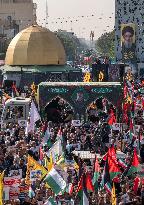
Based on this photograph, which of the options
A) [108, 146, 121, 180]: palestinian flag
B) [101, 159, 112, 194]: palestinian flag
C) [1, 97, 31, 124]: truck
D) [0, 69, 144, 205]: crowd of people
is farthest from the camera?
[1, 97, 31, 124]: truck

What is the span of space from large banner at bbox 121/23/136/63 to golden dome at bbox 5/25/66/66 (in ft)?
73.3

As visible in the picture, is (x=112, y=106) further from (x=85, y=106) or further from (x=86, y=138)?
(x=86, y=138)

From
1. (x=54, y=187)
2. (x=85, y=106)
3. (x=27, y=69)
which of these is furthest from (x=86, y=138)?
(x=27, y=69)

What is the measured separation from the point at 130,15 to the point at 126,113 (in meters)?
42.6

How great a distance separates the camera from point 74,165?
16.5 meters

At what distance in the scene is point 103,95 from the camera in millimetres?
28578

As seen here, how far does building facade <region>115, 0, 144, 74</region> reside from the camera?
216 ft

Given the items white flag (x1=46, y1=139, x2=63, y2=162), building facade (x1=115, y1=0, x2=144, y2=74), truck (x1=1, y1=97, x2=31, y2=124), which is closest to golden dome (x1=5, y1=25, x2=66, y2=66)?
truck (x1=1, y1=97, x2=31, y2=124)

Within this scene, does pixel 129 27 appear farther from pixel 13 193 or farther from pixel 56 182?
pixel 56 182

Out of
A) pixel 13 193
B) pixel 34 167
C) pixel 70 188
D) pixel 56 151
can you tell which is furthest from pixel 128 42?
pixel 13 193

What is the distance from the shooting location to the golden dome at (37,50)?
1715 inches

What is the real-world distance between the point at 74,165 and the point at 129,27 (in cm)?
5027

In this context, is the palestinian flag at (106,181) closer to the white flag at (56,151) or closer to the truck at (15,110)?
the white flag at (56,151)

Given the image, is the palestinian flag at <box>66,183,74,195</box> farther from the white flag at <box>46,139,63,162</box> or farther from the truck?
the truck
